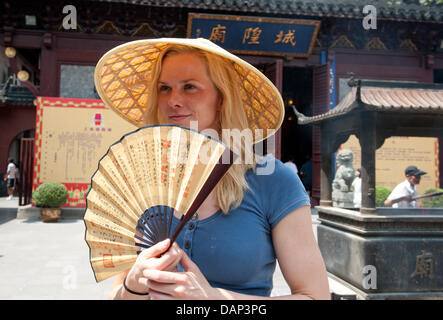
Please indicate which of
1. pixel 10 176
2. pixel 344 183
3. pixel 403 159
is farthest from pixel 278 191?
pixel 10 176

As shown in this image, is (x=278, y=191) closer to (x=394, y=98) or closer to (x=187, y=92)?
(x=187, y=92)

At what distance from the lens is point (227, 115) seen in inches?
46.1

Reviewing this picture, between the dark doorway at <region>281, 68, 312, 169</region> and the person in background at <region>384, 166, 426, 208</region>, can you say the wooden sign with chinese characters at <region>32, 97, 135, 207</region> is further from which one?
the dark doorway at <region>281, 68, 312, 169</region>

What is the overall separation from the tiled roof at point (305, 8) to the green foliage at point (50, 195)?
14.1ft

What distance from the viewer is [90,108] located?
7.83m

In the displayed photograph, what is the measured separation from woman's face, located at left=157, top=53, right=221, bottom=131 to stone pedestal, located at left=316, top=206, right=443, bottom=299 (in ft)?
9.42

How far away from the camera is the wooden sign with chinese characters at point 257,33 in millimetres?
7355

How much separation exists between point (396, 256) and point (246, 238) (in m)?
3.10

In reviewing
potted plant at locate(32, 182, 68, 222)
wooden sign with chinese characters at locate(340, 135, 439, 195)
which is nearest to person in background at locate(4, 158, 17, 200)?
potted plant at locate(32, 182, 68, 222)

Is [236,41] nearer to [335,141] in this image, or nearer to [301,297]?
[335,141]

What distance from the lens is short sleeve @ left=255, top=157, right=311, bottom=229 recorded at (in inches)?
39.8

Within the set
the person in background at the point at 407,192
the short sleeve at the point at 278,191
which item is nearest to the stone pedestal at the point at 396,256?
the person in background at the point at 407,192

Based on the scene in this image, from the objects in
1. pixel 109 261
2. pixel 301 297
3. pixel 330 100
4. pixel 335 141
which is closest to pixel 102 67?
pixel 109 261

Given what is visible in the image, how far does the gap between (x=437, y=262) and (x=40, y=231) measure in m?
6.57
